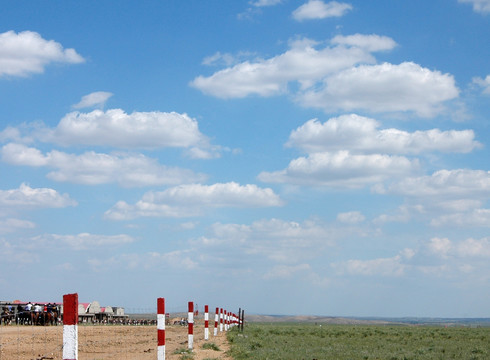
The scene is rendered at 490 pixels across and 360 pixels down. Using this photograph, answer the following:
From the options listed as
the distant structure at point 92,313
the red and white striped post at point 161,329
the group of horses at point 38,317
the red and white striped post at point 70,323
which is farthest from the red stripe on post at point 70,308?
the distant structure at point 92,313

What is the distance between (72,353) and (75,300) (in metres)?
0.46

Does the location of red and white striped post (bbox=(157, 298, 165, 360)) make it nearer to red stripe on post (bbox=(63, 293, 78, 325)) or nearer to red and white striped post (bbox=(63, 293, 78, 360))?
red and white striped post (bbox=(63, 293, 78, 360))

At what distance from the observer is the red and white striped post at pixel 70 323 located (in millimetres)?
5641

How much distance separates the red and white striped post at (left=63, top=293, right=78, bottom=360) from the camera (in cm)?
564

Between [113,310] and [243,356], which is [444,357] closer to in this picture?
[243,356]

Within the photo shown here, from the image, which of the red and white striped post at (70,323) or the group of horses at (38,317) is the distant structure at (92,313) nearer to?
the group of horses at (38,317)

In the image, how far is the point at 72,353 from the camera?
18.7 feet

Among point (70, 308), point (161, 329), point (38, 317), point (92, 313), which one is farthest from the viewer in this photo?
point (92, 313)

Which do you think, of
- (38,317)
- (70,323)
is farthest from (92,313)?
(70,323)

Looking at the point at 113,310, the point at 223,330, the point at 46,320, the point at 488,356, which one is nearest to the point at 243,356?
the point at 488,356

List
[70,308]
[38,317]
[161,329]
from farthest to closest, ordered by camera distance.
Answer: [38,317] < [161,329] < [70,308]

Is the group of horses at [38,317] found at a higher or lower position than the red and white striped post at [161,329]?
lower

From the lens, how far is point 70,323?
5.68 metres

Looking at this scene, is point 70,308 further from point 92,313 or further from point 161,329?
point 92,313
